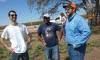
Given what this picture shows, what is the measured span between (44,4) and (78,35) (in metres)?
11.7

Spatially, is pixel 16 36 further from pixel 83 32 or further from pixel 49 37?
pixel 83 32

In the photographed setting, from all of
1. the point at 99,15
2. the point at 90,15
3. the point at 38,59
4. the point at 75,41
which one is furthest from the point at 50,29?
the point at 99,15

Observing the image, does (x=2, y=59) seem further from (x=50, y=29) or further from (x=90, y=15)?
(x=90, y=15)

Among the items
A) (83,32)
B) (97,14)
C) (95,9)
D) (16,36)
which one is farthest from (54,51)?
(97,14)

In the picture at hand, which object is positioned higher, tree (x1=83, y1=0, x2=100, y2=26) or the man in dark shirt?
tree (x1=83, y1=0, x2=100, y2=26)

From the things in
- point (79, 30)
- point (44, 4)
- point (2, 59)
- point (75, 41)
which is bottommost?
point (2, 59)

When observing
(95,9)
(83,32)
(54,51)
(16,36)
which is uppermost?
(95,9)

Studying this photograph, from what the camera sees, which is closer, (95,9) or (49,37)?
(49,37)

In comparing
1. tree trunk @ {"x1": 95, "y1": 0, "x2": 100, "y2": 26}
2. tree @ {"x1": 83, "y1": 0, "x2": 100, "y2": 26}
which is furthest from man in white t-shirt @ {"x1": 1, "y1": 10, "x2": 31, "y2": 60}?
tree trunk @ {"x1": 95, "y1": 0, "x2": 100, "y2": 26}

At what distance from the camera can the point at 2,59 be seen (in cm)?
579

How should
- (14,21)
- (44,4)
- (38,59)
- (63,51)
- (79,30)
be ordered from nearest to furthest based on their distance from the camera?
(79,30)
(14,21)
(38,59)
(63,51)
(44,4)

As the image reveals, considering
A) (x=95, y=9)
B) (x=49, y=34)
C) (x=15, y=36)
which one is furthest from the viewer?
(x=95, y=9)

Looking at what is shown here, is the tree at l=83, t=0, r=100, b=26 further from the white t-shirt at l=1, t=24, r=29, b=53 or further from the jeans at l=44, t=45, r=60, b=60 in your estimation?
the white t-shirt at l=1, t=24, r=29, b=53

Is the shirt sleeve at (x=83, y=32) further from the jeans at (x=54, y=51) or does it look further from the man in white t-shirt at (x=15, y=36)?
the jeans at (x=54, y=51)
